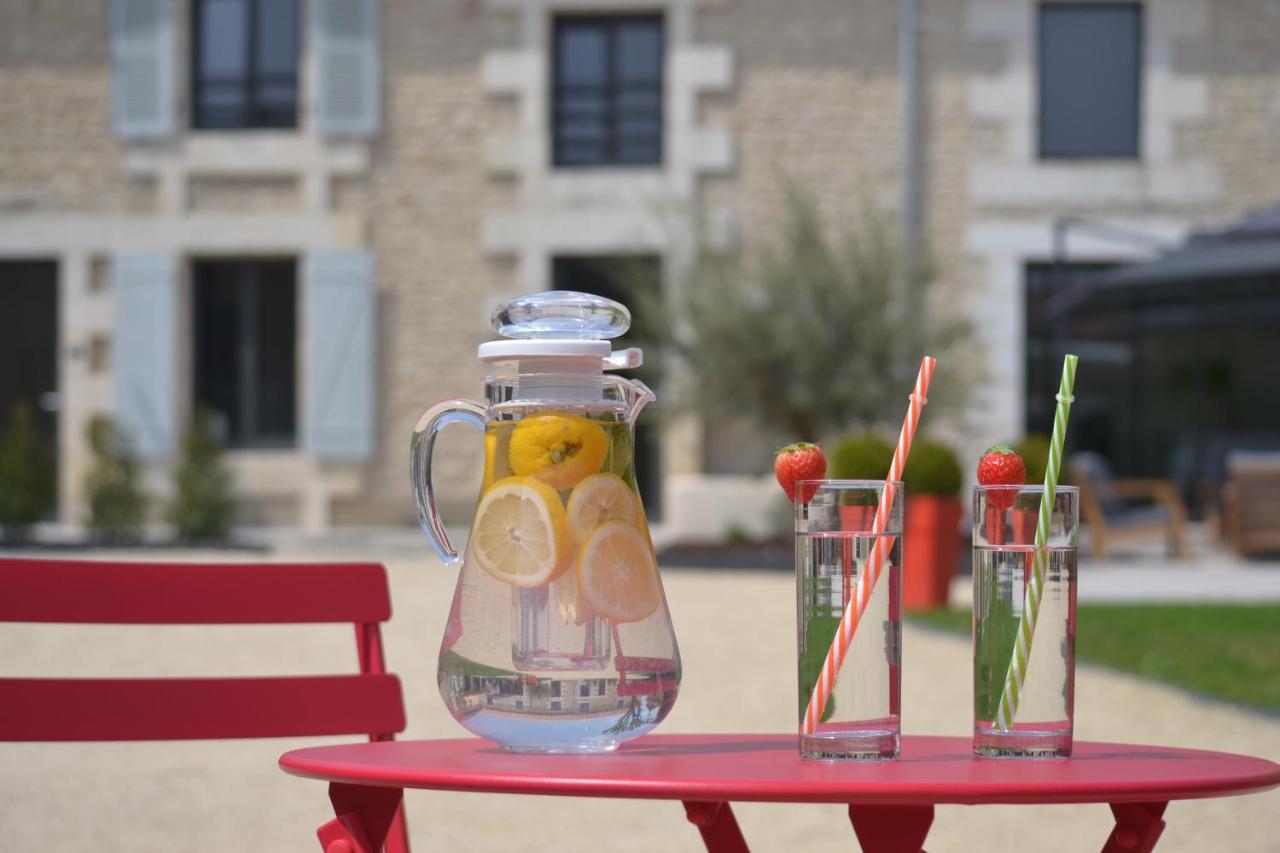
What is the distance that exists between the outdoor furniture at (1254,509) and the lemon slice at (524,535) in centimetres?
1049

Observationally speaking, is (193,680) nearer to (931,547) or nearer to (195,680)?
(195,680)

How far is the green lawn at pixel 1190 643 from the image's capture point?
19.4 feet

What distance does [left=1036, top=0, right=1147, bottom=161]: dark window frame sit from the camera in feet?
47.0

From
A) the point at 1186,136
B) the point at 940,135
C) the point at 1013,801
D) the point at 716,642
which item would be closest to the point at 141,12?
the point at 940,135

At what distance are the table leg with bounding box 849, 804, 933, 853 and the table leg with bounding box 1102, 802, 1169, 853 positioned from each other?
174 millimetres

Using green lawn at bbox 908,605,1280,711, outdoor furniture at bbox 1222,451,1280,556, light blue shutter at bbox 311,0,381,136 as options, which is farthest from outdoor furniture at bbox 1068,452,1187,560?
light blue shutter at bbox 311,0,381,136

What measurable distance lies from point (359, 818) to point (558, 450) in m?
0.33

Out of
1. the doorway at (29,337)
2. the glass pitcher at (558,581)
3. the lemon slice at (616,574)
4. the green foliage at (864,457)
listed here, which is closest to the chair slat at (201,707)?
the glass pitcher at (558,581)

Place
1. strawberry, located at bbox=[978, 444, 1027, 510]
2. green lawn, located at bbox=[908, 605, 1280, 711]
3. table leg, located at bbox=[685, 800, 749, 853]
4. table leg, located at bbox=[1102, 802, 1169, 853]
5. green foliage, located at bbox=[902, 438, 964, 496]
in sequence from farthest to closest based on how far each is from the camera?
green foliage, located at bbox=[902, 438, 964, 496]
green lawn, located at bbox=[908, 605, 1280, 711]
table leg, located at bbox=[685, 800, 749, 853]
strawberry, located at bbox=[978, 444, 1027, 510]
table leg, located at bbox=[1102, 802, 1169, 853]

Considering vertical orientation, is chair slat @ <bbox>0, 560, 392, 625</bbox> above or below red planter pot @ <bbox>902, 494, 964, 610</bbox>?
above

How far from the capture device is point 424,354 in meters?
14.5

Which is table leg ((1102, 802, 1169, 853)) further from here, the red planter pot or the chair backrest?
the red planter pot

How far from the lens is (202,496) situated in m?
13.3

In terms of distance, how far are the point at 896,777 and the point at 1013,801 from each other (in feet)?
0.32
